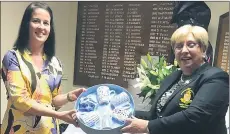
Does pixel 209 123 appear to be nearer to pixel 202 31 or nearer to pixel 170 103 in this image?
pixel 170 103

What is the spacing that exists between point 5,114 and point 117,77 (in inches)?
17.8

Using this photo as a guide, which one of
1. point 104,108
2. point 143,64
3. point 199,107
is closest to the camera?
point 199,107

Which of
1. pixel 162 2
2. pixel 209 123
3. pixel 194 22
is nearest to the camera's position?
pixel 209 123

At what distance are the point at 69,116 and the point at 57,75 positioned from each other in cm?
18

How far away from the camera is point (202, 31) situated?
0.88 metres

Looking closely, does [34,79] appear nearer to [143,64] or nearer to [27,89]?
[27,89]

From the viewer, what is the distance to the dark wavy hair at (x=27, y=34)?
1.08 metres

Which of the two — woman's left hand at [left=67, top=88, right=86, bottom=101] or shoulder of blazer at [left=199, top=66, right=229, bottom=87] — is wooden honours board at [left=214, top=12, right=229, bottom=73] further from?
woman's left hand at [left=67, top=88, right=86, bottom=101]

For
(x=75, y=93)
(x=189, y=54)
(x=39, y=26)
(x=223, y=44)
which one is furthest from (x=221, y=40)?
Result: (x=39, y=26)

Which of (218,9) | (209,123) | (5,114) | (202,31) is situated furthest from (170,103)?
(5,114)

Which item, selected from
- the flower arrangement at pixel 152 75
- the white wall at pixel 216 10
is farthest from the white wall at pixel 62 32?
the white wall at pixel 216 10

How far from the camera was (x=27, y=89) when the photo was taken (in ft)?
3.35

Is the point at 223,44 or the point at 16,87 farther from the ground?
the point at 223,44

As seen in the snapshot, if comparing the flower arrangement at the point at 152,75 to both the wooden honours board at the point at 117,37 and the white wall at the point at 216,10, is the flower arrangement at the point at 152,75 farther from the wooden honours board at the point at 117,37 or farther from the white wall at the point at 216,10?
the white wall at the point at 216,10
